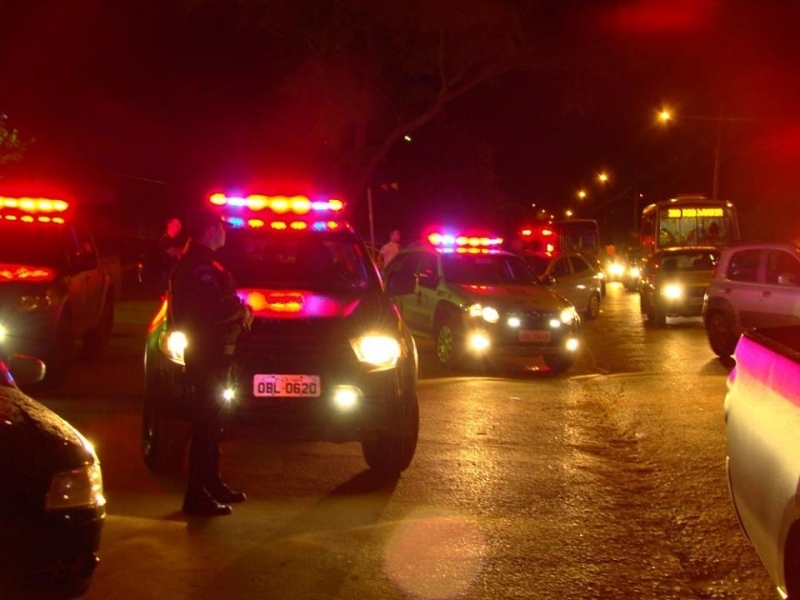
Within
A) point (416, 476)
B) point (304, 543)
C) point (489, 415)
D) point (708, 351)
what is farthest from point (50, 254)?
point (708, 351)

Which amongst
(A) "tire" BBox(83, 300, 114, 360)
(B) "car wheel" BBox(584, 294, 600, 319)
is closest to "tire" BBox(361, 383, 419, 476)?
(A) "tire" BBox(83, 300, 114, 360)

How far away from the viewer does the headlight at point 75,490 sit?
438 cm

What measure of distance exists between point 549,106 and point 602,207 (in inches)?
2318

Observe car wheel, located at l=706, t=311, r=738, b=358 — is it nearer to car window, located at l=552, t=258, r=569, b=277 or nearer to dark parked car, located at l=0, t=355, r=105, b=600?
car window, located at l=552, t=258, r=569, b=277

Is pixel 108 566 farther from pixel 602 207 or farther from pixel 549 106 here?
pixel 602 207

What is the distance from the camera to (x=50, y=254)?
12125 mm

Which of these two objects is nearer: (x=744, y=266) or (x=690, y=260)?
(x=744, y=266)

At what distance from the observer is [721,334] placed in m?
15.4

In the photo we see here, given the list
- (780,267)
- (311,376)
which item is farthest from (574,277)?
(311,376)

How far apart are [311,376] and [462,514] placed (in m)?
1.31

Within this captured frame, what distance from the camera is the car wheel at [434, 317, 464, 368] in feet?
46.6

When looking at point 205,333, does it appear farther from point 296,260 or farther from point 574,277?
point 574,277

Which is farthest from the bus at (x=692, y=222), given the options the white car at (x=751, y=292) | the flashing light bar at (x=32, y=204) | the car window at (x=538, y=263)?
the flashing light bar at (x=32, y=204)

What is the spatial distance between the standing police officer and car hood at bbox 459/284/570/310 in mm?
7611
